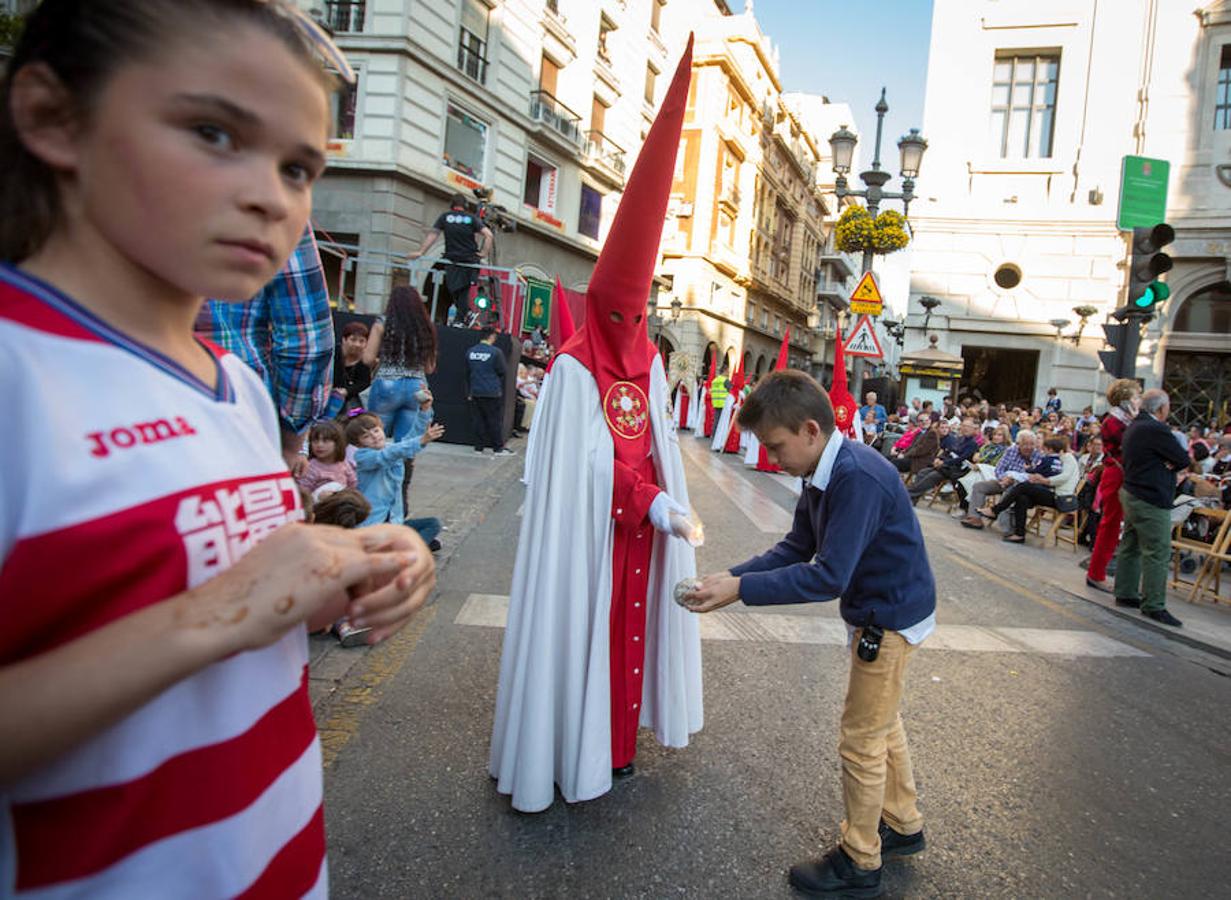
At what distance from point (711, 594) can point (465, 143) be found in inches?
888

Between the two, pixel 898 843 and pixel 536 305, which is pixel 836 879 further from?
pixel 536 305

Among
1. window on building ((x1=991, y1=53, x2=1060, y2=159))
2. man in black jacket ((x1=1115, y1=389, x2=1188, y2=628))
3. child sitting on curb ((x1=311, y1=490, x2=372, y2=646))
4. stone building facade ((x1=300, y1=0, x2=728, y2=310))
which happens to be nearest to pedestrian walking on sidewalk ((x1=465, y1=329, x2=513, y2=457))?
stone building facade ((x1=300, y1=0, x2=728, y2=310))

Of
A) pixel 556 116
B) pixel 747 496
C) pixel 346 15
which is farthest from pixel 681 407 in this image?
pixel 346 15

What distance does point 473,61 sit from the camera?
21.9m

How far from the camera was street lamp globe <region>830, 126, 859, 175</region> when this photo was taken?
11656mm

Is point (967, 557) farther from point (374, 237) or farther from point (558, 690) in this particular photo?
point (374, 237)

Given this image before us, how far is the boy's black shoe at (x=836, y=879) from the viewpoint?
226 centimetres

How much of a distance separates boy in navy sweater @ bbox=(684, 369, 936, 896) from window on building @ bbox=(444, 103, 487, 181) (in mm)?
20988

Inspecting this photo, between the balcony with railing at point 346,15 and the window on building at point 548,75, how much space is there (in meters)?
6.76

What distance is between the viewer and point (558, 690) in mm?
2609

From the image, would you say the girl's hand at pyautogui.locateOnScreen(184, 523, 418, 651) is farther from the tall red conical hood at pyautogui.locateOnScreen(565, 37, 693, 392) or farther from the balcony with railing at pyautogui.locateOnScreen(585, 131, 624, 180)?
the balcony with railing at pyautogui.locateOnScreen(585, 131, 624, 180)

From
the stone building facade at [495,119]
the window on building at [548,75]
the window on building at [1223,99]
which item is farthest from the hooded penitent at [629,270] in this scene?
the window on building at [548,75]

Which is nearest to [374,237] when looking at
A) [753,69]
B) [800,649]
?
[800,649]

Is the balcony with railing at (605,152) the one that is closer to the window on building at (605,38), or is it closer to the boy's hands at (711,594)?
the window on building at (605,38)
